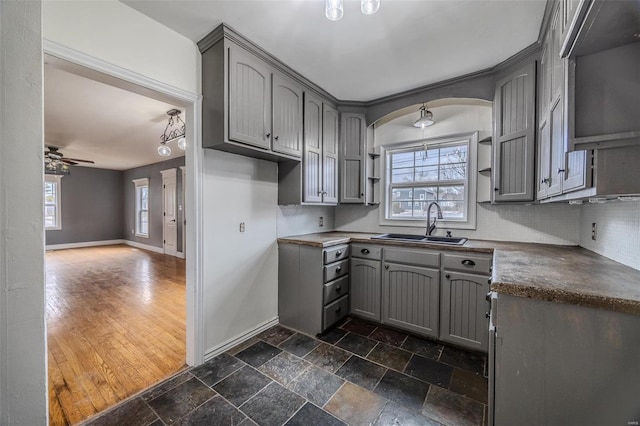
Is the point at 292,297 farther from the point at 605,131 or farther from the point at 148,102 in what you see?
the point at 148,102

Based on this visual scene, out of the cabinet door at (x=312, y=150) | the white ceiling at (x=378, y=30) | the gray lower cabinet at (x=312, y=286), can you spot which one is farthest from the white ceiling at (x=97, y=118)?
the gray lower cabinet at (x=312, y=286)

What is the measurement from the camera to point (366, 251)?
268cm

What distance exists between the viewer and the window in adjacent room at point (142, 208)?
752 cm

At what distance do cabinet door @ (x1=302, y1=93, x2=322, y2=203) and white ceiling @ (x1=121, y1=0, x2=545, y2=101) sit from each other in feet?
1.13

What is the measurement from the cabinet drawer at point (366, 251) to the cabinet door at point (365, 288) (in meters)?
0.05

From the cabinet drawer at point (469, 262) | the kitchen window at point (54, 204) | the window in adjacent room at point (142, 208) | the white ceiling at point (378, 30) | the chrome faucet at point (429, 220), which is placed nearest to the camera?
the white ceiling at point (378, 30)

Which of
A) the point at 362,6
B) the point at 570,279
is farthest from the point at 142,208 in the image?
the point at 570,279

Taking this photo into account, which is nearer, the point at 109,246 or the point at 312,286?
the point at 312,286

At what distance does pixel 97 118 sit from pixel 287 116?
317 cm

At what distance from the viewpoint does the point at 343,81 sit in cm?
264

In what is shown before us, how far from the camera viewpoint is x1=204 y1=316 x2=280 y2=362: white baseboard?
83.4 inches

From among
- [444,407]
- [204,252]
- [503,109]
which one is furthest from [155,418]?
[503,109]

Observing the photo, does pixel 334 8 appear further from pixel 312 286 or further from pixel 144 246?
pixel 144 246

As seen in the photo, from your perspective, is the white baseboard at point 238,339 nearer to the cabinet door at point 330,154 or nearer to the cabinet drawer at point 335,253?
the cabinet drawer at point 335,253
